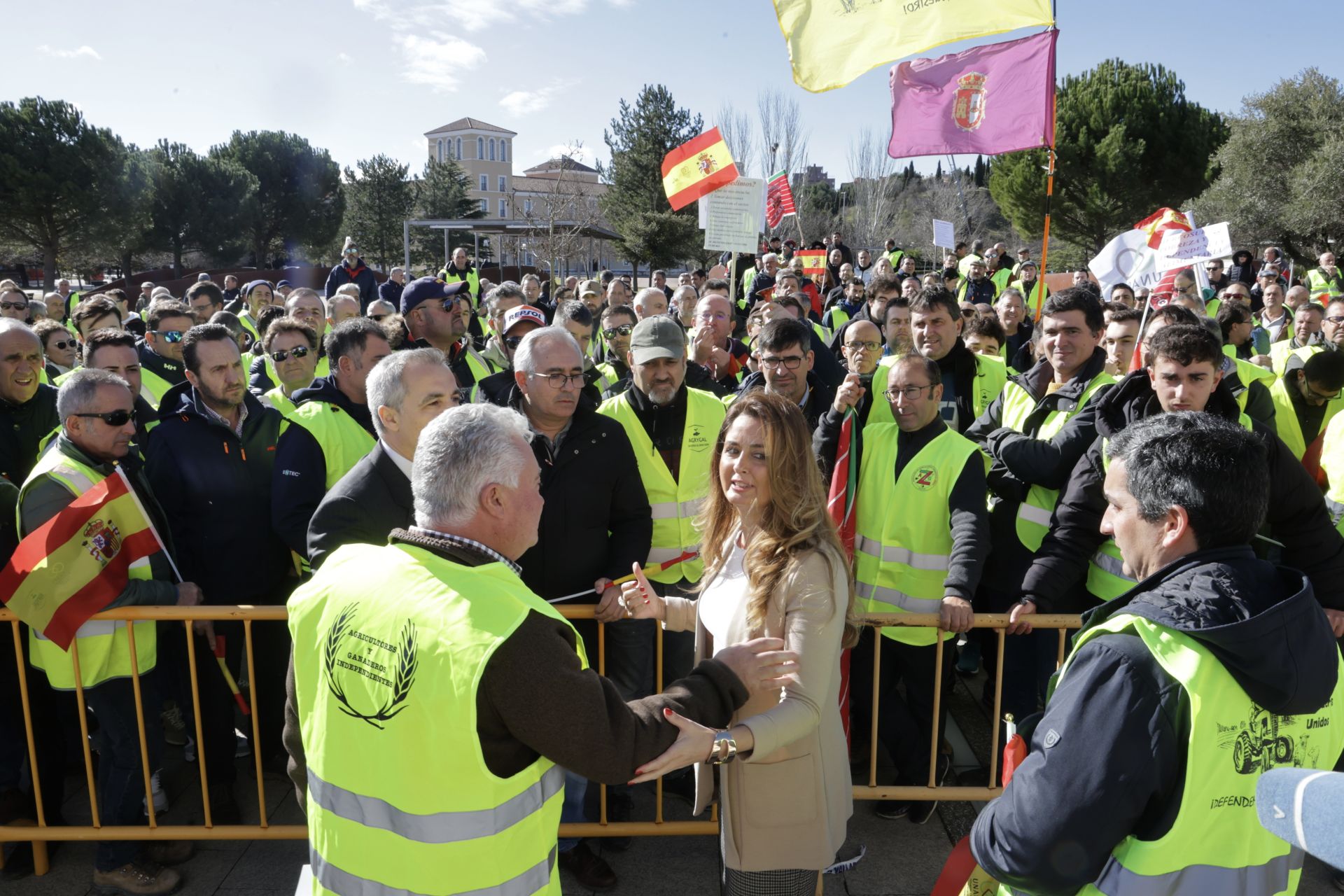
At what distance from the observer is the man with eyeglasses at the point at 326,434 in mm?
3773

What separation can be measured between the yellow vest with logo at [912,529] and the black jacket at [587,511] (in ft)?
3.39

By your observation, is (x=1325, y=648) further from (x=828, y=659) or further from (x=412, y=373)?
(x=412, y=373)

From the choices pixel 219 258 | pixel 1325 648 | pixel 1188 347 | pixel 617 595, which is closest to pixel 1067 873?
pixel 1325 648

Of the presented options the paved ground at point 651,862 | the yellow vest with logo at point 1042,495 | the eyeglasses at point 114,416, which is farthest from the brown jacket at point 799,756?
the eyeglasses at point 114,416

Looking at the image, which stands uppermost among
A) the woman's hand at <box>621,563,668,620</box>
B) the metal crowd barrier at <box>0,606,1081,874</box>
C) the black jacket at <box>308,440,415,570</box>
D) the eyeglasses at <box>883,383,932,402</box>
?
the eyeglasses at <box>883,383,932,402</box>

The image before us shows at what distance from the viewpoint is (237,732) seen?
4730 millimetres

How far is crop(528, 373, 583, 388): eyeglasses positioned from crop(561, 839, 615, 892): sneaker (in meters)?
1.92

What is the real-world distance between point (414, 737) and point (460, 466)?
1.96 ft

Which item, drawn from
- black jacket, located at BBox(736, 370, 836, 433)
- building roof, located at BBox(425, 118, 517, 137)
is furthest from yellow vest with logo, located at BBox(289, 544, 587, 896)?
building roof, located at BBox(425, 118, 517, 137)

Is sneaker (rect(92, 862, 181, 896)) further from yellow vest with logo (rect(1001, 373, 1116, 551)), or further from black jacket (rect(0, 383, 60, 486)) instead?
yellow vest with logo (rect(1001, 373, 1116, 551))

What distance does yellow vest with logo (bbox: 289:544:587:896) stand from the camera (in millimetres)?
1764

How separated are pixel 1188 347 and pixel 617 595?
2428mm

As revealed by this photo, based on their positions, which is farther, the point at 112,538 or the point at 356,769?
the point at 112,538

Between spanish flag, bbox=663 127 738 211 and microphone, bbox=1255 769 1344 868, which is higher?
spanish flag, bbox=663 127 738 211
